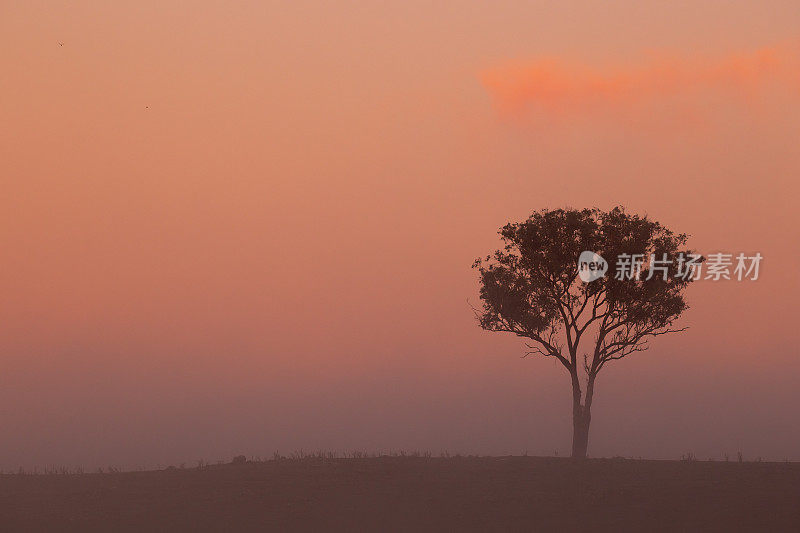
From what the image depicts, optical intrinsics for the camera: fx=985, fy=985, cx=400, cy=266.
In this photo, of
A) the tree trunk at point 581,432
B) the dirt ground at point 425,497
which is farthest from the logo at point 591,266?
the dirt ground at point 425,497

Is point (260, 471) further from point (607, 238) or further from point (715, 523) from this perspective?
point (607, 238)

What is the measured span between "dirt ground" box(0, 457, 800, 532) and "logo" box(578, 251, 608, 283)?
12991mm

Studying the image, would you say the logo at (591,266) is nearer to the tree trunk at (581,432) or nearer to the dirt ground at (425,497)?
the tree trunk at (581,432)

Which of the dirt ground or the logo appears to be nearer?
the dirt ground

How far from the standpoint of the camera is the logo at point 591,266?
171 ft

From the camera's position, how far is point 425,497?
3584cm

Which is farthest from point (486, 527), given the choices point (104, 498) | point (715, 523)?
point (104, 498)

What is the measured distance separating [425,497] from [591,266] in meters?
20.6

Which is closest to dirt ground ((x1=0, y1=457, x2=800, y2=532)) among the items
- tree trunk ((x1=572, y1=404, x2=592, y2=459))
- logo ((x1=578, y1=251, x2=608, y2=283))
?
tree trunk ((x1=572, y1=404, x2=592, y2=459))

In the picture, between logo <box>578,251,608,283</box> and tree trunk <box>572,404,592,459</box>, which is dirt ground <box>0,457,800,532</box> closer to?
tree trunk <box>572,404,592,459</box>

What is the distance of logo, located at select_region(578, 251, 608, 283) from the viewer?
52156 millimetres

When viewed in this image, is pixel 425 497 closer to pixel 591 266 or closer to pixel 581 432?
pixel 581 432

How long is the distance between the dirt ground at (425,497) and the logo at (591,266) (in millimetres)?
12991

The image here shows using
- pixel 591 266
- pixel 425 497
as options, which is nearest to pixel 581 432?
pixel 591 266
